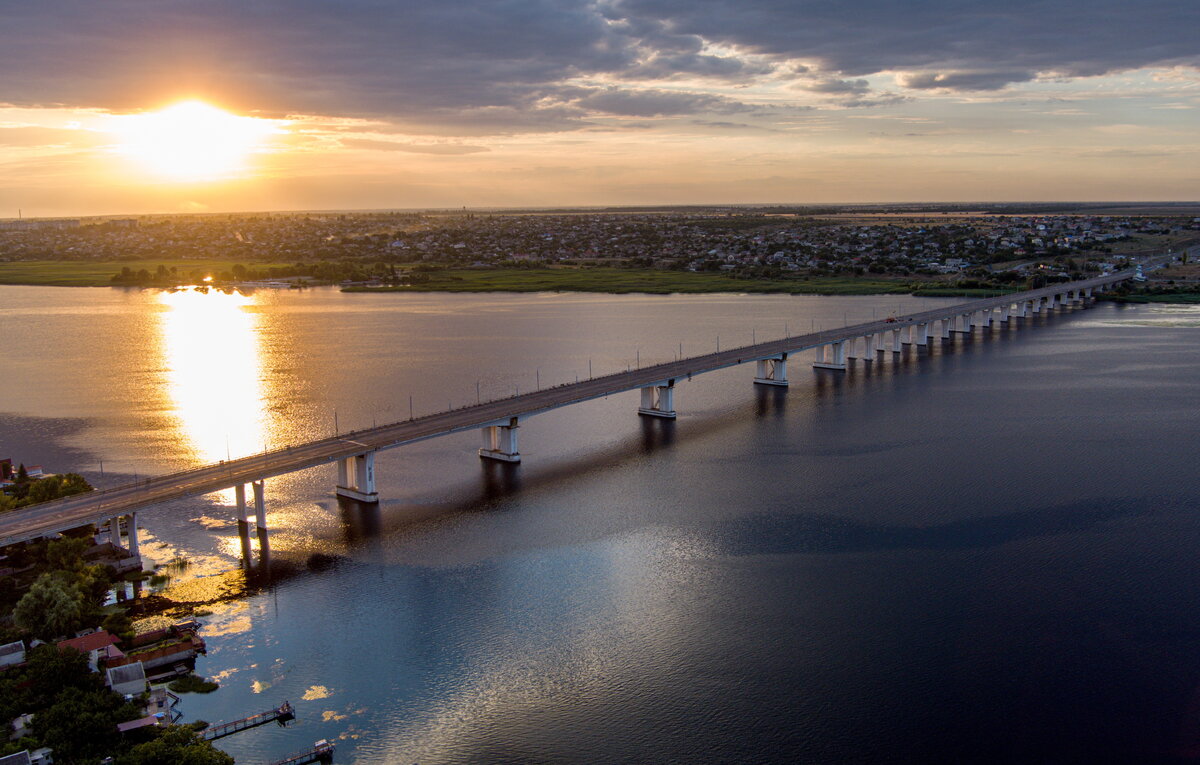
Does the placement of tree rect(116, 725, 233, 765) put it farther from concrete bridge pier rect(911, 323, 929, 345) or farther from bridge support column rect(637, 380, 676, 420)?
concrete bridge pier rect(911, 323, 929, 345)

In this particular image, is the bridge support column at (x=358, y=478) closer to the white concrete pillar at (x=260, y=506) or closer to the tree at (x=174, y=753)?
the white concrete pillar at (x=260, y=506)

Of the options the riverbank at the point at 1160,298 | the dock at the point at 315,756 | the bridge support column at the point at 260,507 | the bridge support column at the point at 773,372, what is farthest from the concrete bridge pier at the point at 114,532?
the riverbank at the point at 1160,298

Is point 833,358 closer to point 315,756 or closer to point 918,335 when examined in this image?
point 918,335

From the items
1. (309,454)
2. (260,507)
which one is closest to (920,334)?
(309,454)

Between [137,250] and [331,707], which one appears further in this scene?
[137,250]

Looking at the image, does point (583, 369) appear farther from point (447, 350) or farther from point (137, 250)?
point (137, 250)

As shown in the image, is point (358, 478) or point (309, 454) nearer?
point (309, 454)

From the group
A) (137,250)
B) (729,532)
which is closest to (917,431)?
(729,532)
